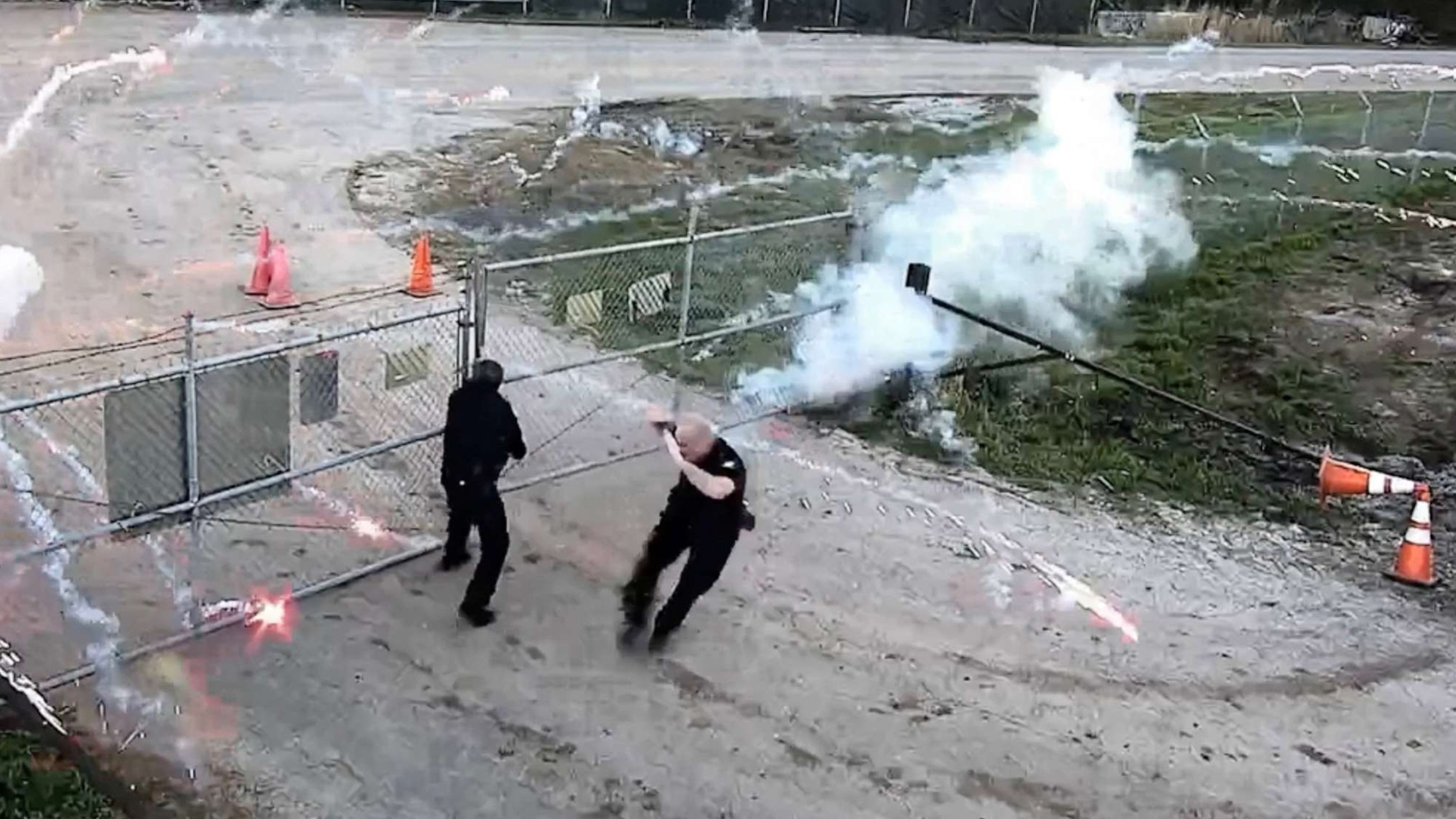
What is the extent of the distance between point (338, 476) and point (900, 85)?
2126cm

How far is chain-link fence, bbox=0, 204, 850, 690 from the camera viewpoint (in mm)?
7547

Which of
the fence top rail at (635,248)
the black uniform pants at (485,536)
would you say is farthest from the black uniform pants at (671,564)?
the fence top rail at (635,248)

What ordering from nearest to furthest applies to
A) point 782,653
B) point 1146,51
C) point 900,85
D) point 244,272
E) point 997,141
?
point 782,653 < point 244,272 < point 997,141 < point 900,85 < point 1146,51

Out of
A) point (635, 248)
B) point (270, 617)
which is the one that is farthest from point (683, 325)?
point (270, 617)

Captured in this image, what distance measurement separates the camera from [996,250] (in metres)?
15.0

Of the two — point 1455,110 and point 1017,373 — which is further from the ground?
A: point 1455,110

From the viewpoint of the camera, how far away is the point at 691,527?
26.3 ft

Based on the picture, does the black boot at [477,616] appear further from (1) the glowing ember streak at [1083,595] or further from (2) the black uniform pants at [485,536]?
(1) the glowing ember streak at [1083,595]

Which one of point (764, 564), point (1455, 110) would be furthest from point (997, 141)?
point (764, 564)

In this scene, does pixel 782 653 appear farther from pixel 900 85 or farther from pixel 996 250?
pixel 900 85

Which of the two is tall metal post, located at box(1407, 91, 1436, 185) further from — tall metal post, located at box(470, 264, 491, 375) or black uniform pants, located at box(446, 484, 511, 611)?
black uniform pants, located at box(446, 484, 511, 611)

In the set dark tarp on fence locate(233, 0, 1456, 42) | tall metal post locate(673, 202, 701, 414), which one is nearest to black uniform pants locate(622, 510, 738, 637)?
tall metal post locate(673, 202, 701, 414)

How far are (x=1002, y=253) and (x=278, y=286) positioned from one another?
695 centimetres

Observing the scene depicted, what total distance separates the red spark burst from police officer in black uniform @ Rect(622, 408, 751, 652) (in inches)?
70.5
